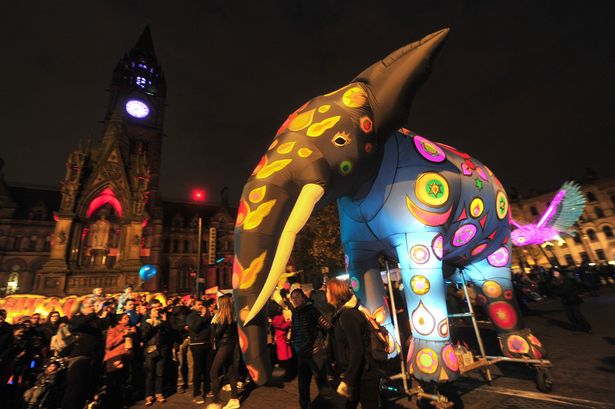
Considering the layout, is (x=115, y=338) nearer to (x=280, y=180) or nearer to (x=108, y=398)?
(x=108, y=398)

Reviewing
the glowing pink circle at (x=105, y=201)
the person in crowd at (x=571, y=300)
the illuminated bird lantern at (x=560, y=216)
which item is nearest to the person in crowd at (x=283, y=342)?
the illuminated bird lantern at (x=560, y=216)

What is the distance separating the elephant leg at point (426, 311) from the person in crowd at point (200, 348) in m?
3.25

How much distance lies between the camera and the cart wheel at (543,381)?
3.37 metres

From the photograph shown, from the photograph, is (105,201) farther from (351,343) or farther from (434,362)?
(434,362)

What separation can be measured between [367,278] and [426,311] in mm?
924

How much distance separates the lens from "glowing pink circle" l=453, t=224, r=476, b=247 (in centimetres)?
361

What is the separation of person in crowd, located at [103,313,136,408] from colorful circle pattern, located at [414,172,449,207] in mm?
4656

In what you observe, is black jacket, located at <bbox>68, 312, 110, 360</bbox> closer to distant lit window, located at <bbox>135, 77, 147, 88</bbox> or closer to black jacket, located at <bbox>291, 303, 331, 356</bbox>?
black jacket, located at <bbox>291, 303, 331, 356</bbox>

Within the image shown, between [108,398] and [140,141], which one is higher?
[140,141]

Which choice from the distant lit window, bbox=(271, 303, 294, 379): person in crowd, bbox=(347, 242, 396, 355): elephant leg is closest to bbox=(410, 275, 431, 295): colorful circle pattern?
bbox=(347, 242, 396, 355): elephant leg

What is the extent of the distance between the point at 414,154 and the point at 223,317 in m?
3.55

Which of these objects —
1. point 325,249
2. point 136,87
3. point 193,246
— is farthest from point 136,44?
point 325,249

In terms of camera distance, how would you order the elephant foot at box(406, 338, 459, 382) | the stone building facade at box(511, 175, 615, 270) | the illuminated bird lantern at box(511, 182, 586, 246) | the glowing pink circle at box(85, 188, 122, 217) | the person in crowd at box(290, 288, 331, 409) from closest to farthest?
the elephant foot at box(406, 338, 459, 382) → the person in crowd at box(290, 288, 331, 409) → the illuminated bird lantern at box(511, 182, 586, 246) → the glowing pink circle at box(85, 188, 122, 217) → the stone building facade at box(511, 175, 615, 270)

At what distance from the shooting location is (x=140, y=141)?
37938mm
